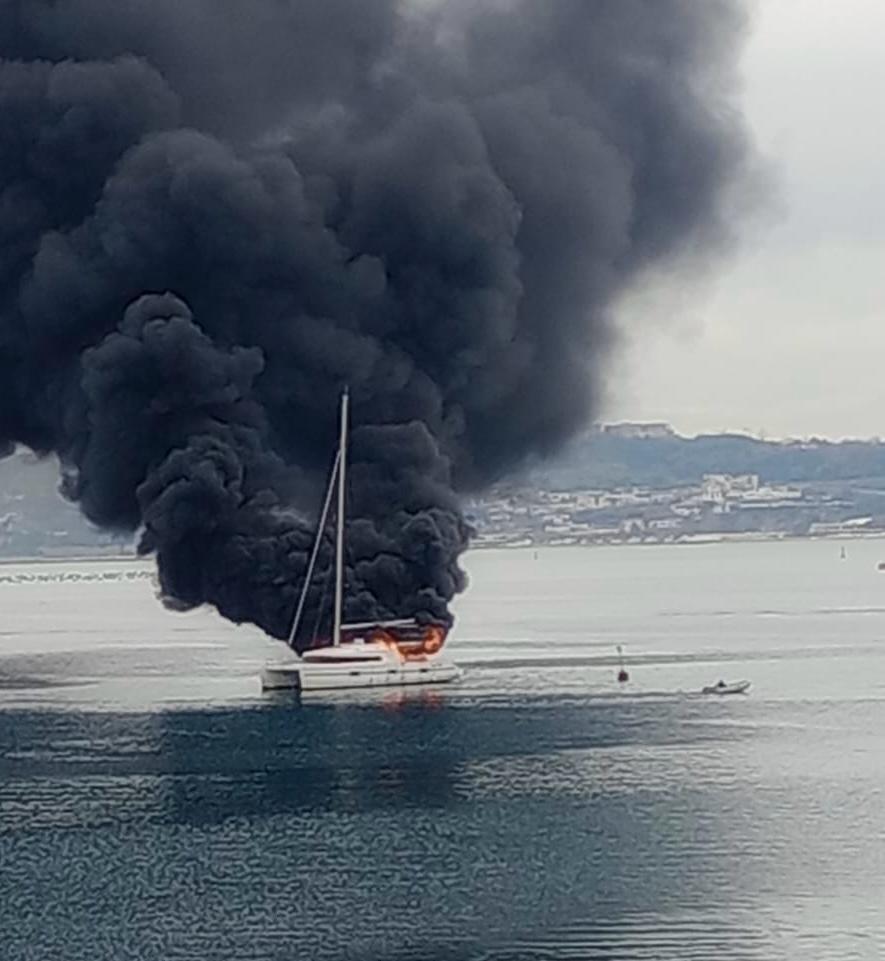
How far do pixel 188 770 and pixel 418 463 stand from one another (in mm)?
28510

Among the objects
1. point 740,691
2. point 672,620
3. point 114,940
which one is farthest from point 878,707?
point 672,620

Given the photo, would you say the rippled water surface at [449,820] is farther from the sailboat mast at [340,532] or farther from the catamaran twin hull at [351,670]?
the sailboat mast at [340,532]

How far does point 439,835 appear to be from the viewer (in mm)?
57094

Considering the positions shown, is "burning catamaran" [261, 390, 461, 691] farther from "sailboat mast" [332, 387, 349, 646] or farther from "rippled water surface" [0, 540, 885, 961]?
"rippled water surface" [0, 540, 885, 961]

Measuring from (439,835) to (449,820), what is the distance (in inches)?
105

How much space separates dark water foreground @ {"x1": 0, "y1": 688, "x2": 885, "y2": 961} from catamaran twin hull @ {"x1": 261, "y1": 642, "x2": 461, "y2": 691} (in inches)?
122

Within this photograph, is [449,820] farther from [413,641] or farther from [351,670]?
[413,641]

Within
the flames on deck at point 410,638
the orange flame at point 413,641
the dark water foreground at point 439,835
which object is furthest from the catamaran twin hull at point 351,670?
the dark water foreground at point 439,835

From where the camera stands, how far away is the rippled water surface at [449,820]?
150 feet

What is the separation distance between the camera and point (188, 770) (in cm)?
7044

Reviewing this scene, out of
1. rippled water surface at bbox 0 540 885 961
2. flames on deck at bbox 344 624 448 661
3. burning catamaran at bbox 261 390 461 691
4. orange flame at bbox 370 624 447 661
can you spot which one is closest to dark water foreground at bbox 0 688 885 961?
rippled water surface at bbox 0 540 885 961

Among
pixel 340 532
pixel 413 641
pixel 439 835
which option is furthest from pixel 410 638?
pixel 439 835

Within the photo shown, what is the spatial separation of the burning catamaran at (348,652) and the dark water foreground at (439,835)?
343cm

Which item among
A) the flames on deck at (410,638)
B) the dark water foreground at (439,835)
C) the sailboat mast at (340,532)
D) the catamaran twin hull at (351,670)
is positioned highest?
the sailboat mast at (340,532)
